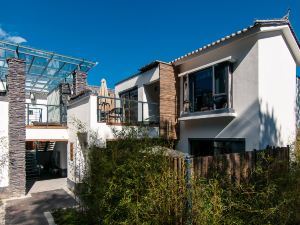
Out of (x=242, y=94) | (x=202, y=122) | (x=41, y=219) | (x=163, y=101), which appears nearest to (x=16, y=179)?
(x=41, y=219)

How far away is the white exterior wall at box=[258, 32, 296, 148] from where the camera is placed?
928cm

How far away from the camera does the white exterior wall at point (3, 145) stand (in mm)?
11445

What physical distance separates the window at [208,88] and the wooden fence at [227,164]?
4357 millimetres

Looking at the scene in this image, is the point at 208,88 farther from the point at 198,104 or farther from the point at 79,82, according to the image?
the point at 79,82

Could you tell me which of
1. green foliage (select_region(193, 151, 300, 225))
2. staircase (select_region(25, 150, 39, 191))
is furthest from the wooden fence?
staircase (select_region(25, 150, 39, 191))

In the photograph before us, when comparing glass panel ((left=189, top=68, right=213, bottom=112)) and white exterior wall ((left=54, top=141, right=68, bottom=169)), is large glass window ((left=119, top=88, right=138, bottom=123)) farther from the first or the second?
white exterior wall ((left=54, top=141, right=68, bottom=169))

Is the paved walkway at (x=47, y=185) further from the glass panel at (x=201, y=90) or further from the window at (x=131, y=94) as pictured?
the glass panel at (x=201, y=90)

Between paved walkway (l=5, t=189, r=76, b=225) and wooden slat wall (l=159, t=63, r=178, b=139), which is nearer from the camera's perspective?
paved walkway (l=5, t=189, r=76, b=225)

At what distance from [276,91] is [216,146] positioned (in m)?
3.44

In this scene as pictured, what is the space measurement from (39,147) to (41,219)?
13196 millimetres

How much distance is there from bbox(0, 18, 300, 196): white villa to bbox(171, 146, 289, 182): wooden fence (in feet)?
10.2

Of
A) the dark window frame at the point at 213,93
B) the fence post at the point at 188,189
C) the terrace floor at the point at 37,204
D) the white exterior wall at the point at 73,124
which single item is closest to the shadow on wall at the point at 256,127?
the dark window frame at the point at 213,93

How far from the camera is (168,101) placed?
40.9 ft

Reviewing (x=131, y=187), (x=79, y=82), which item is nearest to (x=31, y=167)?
(x=79, y=82)
